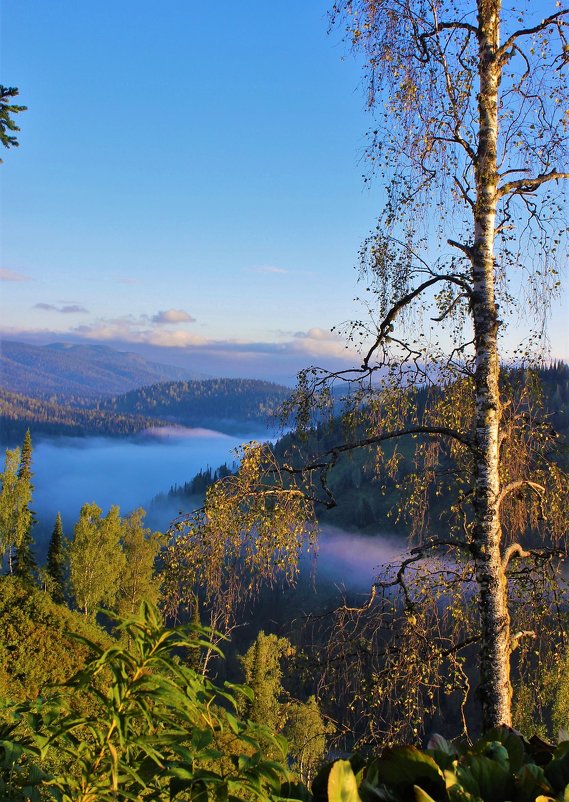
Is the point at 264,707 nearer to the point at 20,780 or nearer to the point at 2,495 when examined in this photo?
the point at 2,495

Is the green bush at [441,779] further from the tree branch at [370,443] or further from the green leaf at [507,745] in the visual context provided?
the tree branch at [370,443]

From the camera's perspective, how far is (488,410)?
195 inches

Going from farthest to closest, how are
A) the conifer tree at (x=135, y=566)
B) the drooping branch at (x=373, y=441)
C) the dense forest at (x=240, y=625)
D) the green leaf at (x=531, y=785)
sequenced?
the conifer tree at (x=135, y=566) → the drooping branch at (x=373, y=441) → the green leaf at (x=531, y=785) → the dense forest at (x=240, y=625)

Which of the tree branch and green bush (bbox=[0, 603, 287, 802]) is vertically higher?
the tree branch

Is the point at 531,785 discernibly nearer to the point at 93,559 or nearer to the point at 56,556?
the point at 93,559

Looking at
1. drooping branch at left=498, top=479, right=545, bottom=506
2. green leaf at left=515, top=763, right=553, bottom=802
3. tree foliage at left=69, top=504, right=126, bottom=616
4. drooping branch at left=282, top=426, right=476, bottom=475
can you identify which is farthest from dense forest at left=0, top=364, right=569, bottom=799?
tree foliage at left=69, top=504, right=126, bottom=616

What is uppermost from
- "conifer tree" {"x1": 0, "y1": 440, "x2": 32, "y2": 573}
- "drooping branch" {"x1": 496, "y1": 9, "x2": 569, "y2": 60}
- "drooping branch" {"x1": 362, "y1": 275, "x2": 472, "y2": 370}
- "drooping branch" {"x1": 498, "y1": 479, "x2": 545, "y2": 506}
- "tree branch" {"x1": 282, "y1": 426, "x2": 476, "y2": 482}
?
"drooping branch" {"x1": 496, "y1": 9, "x2": 569, "y2": 60}

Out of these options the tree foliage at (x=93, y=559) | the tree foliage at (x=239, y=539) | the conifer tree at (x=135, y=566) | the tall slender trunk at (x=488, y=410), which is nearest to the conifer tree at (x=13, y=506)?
the tree foliage at (x=93, y=559)

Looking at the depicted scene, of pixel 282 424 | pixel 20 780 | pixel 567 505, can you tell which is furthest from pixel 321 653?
pixel 20 780

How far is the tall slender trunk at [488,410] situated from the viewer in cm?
472

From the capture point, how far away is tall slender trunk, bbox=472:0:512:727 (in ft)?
15.5

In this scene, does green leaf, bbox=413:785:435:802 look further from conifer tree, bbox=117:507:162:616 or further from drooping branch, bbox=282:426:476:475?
conifer tree, bbox=117:507:162:616

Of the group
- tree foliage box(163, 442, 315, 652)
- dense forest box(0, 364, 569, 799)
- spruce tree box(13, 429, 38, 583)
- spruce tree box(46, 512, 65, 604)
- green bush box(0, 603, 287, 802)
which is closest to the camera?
green bush box(0, 603, 287, 802)

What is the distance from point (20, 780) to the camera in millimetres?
1648
